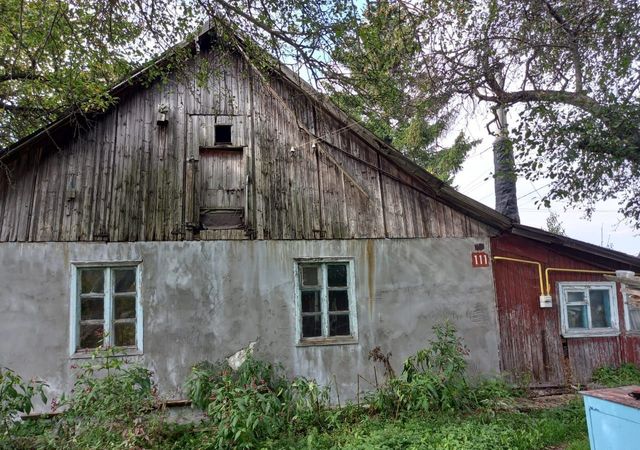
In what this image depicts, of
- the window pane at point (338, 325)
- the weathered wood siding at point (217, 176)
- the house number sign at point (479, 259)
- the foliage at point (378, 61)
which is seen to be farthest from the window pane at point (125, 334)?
the house number sign at point (479, 259)

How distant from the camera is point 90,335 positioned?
6.57 metres

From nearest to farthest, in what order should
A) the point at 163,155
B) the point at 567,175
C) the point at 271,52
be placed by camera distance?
the point at 271,52
the point at 163,155
the point at 567,175

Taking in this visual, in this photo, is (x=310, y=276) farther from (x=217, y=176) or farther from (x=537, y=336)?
(x=537, y=336)

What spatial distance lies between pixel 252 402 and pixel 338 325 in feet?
7.80

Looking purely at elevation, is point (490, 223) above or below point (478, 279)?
above

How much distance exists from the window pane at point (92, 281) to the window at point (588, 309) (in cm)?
831

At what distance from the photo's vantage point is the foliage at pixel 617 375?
24.6ft

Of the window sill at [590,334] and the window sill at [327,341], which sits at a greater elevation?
the window sill at [327,341]

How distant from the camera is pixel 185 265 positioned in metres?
6.82

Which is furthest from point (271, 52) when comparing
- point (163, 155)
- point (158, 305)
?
point (158, 305)

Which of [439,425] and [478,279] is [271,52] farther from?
[439,425]

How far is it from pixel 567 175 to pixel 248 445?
837 cm

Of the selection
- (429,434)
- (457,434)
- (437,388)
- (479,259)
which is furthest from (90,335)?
(479,259)

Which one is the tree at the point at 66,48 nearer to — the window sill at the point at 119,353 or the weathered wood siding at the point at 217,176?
the weathered wood siding at the point at 217,176
